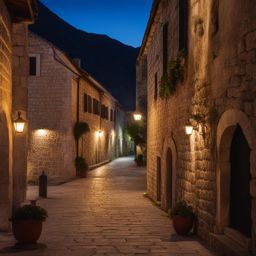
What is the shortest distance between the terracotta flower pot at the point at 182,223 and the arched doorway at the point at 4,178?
3361mm

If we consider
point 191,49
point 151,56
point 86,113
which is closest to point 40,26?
point 86,113

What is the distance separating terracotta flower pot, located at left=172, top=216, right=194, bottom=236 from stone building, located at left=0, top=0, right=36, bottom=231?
336 cm

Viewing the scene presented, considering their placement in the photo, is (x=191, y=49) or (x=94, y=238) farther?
(x=191, y=49)

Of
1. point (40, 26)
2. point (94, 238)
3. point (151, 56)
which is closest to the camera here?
point (94, 238)

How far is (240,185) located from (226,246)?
3.32ft

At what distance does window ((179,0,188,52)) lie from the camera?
10.9 meters

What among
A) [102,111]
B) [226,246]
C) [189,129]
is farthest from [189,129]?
[102,111]

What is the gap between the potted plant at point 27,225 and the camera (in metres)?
8.16

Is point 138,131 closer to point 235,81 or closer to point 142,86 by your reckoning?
point 142,86

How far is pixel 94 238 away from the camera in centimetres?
904

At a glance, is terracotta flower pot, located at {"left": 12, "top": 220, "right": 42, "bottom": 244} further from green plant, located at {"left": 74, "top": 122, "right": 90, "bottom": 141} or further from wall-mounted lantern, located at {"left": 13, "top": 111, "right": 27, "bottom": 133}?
green plant, located at {"left": 74, "top": 122, "right": 90, "bottom": 141}

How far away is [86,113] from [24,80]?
63.2ft

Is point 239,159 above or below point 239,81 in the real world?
below

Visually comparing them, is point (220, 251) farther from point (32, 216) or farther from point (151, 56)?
point (151, 56)
